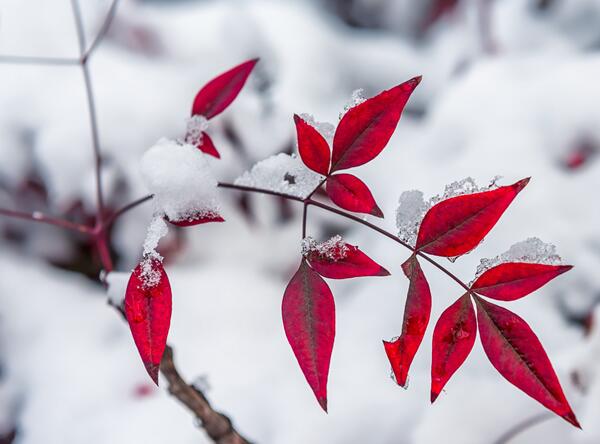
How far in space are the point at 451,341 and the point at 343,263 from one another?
8 cm

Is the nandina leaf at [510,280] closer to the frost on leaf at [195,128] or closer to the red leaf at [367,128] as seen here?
the red leaf at [367,128]

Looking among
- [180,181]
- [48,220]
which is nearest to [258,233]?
[48,220]

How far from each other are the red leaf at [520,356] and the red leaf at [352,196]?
0.30 ft

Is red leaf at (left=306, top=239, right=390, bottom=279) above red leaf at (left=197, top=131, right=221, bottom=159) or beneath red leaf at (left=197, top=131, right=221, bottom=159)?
beneath

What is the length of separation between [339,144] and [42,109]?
834 millimetres

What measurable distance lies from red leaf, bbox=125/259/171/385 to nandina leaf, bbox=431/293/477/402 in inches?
6.7

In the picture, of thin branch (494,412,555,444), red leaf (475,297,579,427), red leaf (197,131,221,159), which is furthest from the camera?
thin branch (494,412,555,444)

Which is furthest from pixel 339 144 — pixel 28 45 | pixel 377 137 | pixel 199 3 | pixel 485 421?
pixel 199 3

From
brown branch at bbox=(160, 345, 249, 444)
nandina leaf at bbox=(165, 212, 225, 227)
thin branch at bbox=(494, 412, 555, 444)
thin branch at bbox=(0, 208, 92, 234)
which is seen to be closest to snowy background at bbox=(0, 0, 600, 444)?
thin branch at bbox=(494, 412, 555, 444)

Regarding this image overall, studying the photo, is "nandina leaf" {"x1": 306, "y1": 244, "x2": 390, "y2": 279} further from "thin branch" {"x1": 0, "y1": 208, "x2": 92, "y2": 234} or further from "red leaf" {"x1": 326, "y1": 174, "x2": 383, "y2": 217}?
"thin branch" {"x1": 0, "y1": 208, "x2": 92, "y2": 234}

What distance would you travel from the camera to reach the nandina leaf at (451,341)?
12.8 inches

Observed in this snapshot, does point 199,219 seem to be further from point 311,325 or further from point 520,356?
point 520,356

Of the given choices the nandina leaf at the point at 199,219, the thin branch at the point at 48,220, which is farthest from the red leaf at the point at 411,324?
the thin branch at the point at 48,220

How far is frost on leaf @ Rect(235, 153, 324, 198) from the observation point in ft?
1.27
